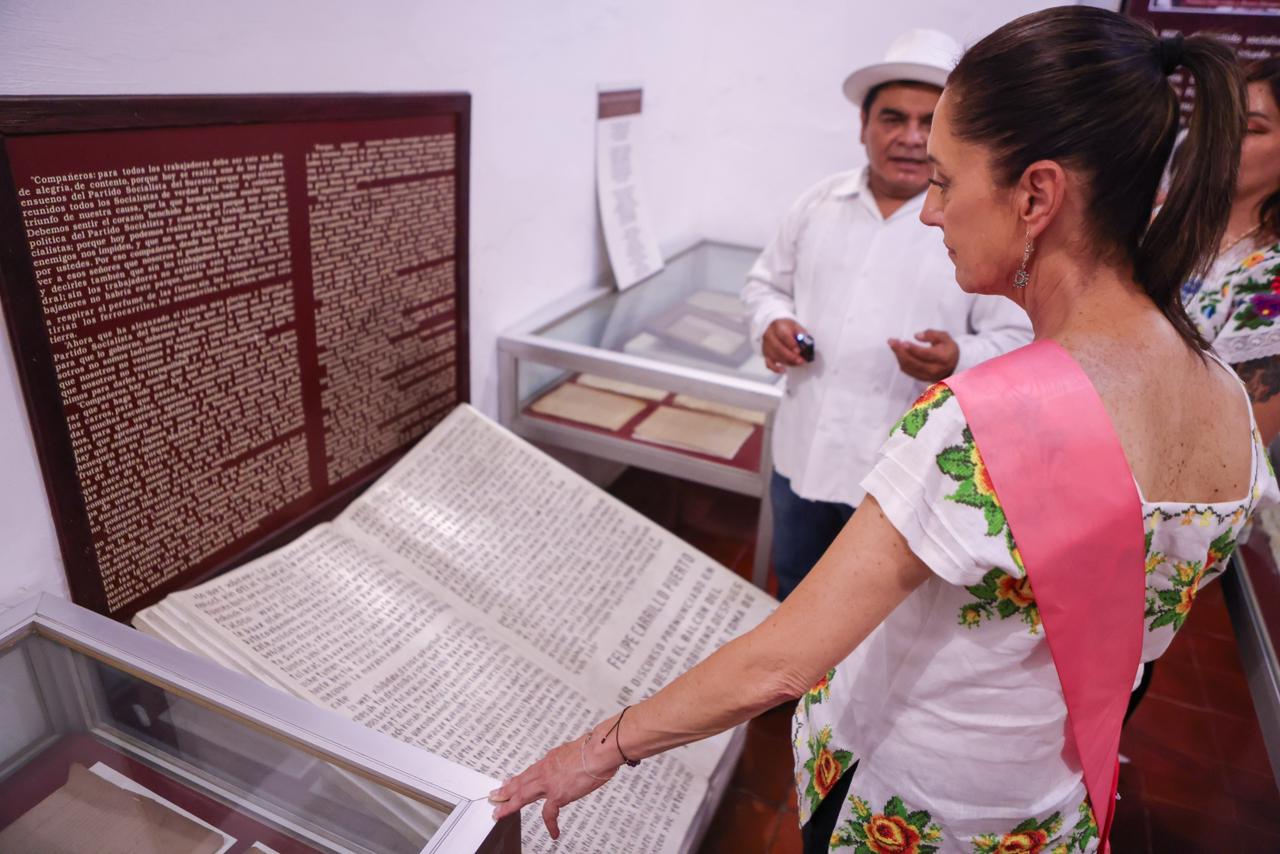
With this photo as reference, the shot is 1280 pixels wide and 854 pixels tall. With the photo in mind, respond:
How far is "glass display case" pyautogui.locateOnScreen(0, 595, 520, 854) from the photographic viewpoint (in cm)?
95

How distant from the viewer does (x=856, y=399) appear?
1932 mm

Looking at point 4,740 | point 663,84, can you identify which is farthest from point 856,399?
point 663,84

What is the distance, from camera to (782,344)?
1929mm

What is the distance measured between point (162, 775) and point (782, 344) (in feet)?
4.69

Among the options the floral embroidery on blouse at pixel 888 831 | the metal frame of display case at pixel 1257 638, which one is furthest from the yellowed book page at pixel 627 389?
the floral embroidery on blouse at pixel 888 831

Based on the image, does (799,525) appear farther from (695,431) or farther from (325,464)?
(325,464)

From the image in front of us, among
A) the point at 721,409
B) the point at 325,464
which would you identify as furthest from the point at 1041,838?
the point at 721,409

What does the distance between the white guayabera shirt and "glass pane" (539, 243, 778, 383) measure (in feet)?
1.45

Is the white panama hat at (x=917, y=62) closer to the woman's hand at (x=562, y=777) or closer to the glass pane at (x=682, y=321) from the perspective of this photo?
the glass pane at (x=682, y=321)

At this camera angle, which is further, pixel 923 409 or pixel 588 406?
pixel 588 406

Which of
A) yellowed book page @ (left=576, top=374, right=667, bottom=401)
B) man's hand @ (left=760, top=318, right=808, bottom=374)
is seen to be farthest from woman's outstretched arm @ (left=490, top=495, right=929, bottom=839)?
yellowed book page @ (left=576, top=374, right=667, bottom=401)

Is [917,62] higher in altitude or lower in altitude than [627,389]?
higher

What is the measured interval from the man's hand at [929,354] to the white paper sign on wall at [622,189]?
144cm

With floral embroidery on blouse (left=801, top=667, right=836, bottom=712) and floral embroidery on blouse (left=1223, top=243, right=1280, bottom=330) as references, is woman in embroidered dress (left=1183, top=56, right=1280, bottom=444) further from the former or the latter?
floral embroidery on blouse (left=801, top=667, right=836, bottom=712)
